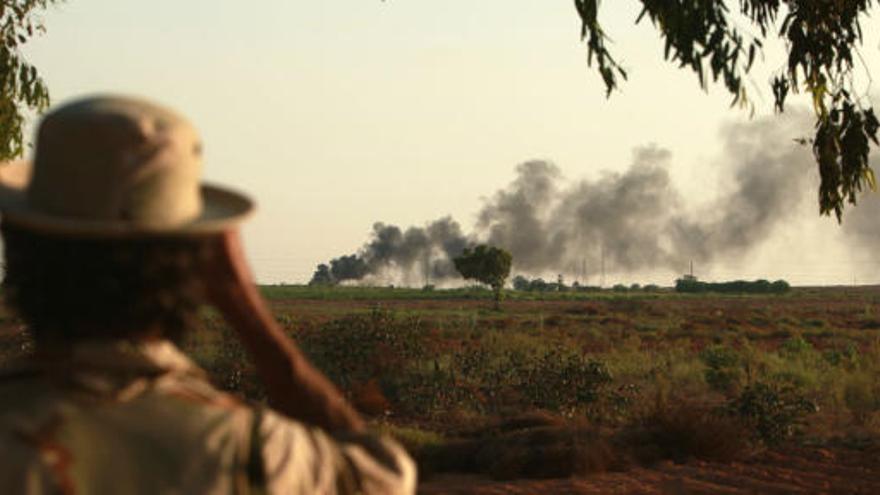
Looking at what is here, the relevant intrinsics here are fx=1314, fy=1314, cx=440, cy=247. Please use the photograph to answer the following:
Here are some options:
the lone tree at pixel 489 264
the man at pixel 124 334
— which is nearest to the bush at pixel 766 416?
the man at pixel 124 334

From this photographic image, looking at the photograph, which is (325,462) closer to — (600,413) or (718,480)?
(718,480)

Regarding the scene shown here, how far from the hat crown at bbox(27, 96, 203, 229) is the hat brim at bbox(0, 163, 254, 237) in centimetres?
1

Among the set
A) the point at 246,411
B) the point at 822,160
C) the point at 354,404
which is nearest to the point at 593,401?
the point at 354,404

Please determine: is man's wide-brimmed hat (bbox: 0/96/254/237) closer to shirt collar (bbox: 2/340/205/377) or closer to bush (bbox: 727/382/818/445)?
shirt collar (bbox: 2/340/205/377)

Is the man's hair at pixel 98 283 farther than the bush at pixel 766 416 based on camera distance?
No

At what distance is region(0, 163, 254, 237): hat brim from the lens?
1.68 meters

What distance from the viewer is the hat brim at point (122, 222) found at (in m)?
1.68

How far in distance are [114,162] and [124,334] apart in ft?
Result: 0.74

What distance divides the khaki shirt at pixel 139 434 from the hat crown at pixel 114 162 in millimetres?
179

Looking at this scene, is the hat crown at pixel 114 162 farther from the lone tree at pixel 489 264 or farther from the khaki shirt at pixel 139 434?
the lone tree at pixel 489 264

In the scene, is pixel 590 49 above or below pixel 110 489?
above

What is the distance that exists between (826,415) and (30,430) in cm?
1684

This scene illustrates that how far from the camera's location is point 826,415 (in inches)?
684

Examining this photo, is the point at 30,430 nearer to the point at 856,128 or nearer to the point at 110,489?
the point at 110,489
